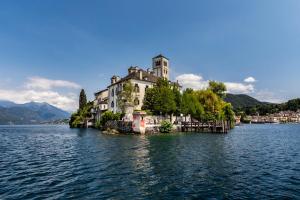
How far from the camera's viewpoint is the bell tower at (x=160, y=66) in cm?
10738

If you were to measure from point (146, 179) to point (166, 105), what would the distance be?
56.8m

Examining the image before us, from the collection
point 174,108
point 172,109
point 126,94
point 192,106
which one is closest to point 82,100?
point 126,94

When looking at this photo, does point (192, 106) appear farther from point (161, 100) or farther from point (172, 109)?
point (161, 100)

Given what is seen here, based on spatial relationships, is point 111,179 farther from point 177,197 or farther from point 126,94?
point 126,94

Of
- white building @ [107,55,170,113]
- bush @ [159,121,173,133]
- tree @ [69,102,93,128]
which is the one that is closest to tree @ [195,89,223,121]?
white building @ [107,55,170,113]

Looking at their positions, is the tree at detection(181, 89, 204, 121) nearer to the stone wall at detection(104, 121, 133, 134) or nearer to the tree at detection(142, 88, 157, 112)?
the tree at detection(142, 88, 157, 112)

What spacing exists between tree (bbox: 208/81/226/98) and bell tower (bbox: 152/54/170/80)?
19921 millimetres

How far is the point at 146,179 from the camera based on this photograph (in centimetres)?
1788

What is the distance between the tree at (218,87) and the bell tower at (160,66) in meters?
19.9

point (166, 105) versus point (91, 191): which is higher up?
point (166, 105)

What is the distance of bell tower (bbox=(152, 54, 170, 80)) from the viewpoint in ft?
352

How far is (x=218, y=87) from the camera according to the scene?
101688 millimetres

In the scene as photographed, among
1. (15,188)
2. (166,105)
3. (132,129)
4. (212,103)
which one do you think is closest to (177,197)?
(15,188)

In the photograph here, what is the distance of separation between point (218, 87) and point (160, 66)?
26.8 meters
